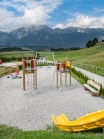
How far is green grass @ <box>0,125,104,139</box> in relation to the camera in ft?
27.7

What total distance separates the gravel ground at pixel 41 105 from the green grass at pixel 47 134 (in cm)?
70

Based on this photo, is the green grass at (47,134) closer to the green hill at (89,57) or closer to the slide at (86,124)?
the slide at (86,124)

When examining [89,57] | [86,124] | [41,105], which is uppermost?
[86,124]

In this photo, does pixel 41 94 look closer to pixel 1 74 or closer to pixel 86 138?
pixel 86 138

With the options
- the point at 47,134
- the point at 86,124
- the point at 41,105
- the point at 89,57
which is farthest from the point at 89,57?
the point at 47,134

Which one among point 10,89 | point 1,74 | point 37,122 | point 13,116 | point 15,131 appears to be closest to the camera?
point 15,131

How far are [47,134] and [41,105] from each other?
5.74 m

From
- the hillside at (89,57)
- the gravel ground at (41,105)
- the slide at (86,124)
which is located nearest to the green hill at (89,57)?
the hillside at (89,57)

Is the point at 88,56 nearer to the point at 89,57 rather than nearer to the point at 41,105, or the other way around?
the point at 89,57

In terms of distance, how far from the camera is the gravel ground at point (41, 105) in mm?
11680

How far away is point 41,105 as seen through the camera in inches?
574

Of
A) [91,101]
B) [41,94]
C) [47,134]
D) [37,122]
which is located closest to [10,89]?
[41,94]

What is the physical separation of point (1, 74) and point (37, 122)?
19.8 meters

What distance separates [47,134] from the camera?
29.1ft
